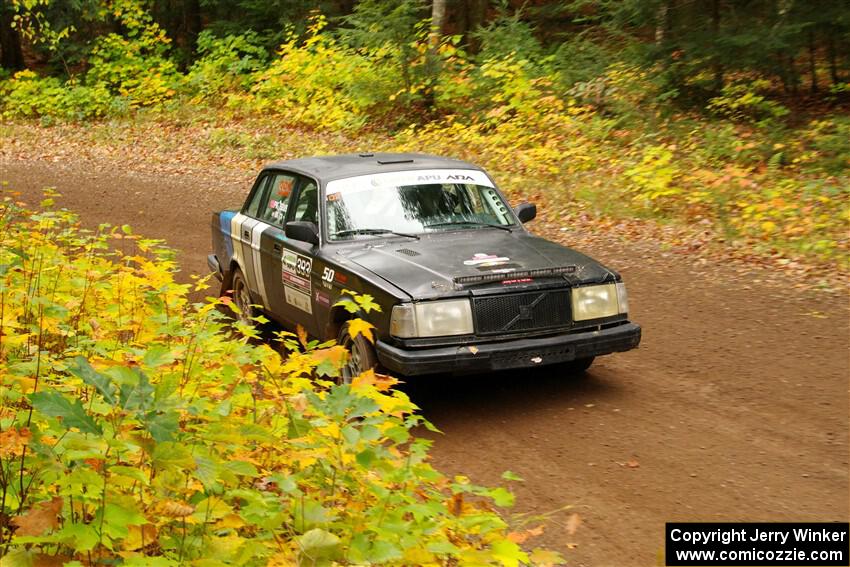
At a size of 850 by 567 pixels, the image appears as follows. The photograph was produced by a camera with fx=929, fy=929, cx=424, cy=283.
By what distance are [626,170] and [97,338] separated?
10748mm

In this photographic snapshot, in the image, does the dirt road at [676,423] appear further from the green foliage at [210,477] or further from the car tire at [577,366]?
the green foliage at [210,477]

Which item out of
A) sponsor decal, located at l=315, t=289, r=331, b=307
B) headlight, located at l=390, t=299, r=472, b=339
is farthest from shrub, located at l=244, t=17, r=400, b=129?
headlight, located at l=390, t=299, r=472, b=339

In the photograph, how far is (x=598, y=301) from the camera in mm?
6516

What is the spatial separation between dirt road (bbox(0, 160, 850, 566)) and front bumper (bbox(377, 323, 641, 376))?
1.37ft

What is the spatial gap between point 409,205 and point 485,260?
121 cm

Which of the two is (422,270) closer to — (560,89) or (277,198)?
(277,198)

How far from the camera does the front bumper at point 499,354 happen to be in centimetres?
599

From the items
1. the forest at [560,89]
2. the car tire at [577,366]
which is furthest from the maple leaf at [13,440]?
the forest at [560,89]

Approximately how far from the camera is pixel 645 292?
985cm

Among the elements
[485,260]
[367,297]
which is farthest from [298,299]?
[367,297]

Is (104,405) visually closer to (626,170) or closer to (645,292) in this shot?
(645,292)

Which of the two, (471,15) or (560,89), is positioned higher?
(471,15)

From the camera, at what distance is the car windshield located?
7.38 meters

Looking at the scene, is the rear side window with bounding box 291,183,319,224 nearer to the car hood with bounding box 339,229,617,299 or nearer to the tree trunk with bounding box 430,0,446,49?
the car hood with bounding box 339,229,617,299
